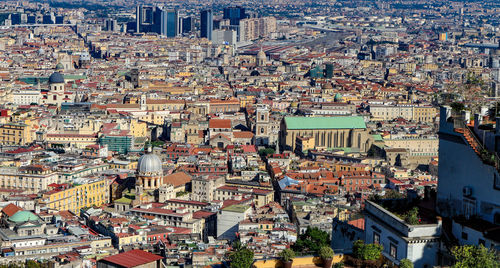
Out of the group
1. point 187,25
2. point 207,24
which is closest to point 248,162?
point 207,24

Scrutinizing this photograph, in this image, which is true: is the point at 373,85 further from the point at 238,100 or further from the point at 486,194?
the point at 486,194

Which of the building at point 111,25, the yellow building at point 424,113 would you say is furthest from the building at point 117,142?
the building at point 111,25

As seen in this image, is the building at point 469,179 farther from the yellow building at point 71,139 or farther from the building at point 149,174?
the yellow building at point 71,139

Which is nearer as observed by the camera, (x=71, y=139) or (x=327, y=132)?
(x=71, y=139)

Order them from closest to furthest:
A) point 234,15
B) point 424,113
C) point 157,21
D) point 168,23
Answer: point 424,113
point 168,23
point 234,15
point 157,21

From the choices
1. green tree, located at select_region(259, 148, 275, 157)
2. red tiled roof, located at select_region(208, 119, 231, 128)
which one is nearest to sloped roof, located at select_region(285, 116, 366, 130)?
green tree, located at select_region(259, 148, 275, 157)

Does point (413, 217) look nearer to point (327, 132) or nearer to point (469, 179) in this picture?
point (469, 179)

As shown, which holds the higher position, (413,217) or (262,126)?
(413,217)
